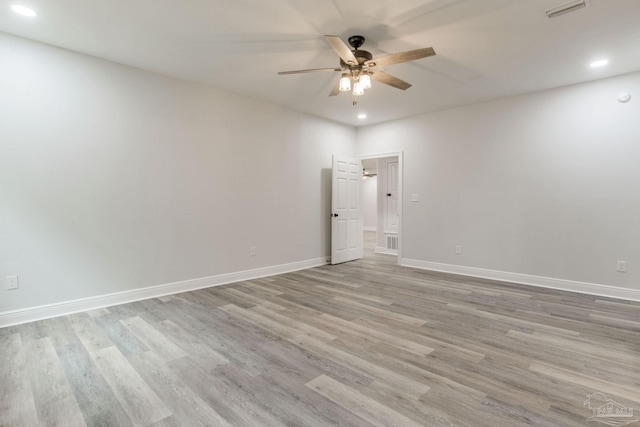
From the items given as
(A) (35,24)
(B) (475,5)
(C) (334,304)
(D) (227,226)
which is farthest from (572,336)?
(A) (35,24)

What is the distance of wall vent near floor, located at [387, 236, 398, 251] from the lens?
23.6 feet

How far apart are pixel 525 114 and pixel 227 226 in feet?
15.4

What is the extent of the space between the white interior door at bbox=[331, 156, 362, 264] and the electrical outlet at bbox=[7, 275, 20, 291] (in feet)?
13.9

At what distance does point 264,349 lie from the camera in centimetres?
245

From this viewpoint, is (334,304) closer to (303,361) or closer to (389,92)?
(303,361)

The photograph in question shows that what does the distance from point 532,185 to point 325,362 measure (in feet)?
13.3

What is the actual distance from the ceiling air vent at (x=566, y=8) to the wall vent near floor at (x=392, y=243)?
16.9ft

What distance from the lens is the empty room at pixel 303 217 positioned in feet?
6.47

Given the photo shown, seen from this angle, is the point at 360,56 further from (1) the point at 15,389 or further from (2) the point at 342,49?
(1) the point at 15,389

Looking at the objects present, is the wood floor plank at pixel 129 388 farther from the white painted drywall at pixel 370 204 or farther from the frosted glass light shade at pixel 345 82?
the white painted drywall at pixel 370 204

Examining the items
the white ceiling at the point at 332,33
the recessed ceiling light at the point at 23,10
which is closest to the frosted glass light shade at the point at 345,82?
the white ceiling at the point at 332,33

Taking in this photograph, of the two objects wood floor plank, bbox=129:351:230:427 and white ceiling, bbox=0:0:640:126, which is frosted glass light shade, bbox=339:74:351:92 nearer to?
white ceiling, bbox=0:0:640:126

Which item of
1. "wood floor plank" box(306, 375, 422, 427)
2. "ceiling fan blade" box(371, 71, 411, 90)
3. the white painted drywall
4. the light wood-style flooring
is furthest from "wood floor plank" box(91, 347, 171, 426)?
the white painted drywall

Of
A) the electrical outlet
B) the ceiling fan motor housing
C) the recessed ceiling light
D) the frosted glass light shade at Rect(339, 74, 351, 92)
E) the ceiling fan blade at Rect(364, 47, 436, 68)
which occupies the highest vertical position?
the recessed ceiling light
